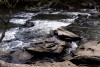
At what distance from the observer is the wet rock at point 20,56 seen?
25.3 feet

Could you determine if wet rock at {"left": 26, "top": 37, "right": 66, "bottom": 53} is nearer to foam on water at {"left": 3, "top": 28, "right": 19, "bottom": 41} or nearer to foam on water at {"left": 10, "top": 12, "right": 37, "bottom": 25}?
foam on water at {"left": 3, "top": 28, "right": 19, "bottom": 41}

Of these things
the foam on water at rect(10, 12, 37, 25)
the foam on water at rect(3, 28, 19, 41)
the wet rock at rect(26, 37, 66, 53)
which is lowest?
the foam on water at rect(10, 12, 37, 25)

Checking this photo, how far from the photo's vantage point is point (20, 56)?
25.9ft

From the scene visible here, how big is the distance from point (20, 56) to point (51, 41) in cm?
162

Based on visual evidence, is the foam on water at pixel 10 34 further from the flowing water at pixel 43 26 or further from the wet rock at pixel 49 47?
the wet rock at pixel 49 47

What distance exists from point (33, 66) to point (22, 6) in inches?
508

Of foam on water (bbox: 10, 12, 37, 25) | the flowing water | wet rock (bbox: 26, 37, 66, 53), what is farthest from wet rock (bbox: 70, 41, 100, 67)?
foam on water (bbox: 10, 12, 37, 25)

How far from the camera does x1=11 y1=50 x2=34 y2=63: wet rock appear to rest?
25.3 feet

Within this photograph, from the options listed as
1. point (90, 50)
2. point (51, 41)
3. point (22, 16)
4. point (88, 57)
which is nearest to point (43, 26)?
point (22, 16)

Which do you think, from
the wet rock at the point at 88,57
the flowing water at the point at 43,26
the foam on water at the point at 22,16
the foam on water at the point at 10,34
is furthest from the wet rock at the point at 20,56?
the foam on water at the point at 22,16

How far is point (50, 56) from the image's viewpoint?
318 inches

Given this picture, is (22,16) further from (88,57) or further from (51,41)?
(88,57)

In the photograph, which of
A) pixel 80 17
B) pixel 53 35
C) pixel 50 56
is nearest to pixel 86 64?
pixel 50 56

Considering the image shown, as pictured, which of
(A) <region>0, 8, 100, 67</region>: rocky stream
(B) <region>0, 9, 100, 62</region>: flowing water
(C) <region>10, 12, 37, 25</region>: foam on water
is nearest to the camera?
(A) <region>0, 8, 100, 67</region>: rocky stream
